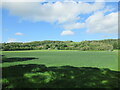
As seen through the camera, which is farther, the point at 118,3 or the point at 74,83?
the point at 118,3

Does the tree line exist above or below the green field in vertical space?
above

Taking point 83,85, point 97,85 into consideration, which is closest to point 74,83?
point 83,85

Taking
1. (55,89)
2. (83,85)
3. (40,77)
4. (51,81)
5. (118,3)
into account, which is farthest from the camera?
(118,3)

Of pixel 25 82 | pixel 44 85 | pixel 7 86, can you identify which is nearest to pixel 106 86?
pixel 44 85

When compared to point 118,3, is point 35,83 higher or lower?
lower

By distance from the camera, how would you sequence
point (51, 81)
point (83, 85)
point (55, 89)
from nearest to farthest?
point (55, 89)
point (83, 85)
point (51, 81)

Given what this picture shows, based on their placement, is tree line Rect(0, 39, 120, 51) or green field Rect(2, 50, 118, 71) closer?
green field Rect(2, 50, 118, 71)

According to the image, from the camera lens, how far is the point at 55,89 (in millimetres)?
6625

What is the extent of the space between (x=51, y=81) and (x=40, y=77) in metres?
1.00

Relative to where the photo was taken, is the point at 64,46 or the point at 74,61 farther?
the point at 64,46

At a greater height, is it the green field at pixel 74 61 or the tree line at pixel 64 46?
the tree line at pixel 64 46

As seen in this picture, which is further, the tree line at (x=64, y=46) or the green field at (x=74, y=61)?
the tree line at (x=64, y=46)

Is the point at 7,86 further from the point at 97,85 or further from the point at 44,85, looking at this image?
the point at 97,85

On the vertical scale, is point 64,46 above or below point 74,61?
above
